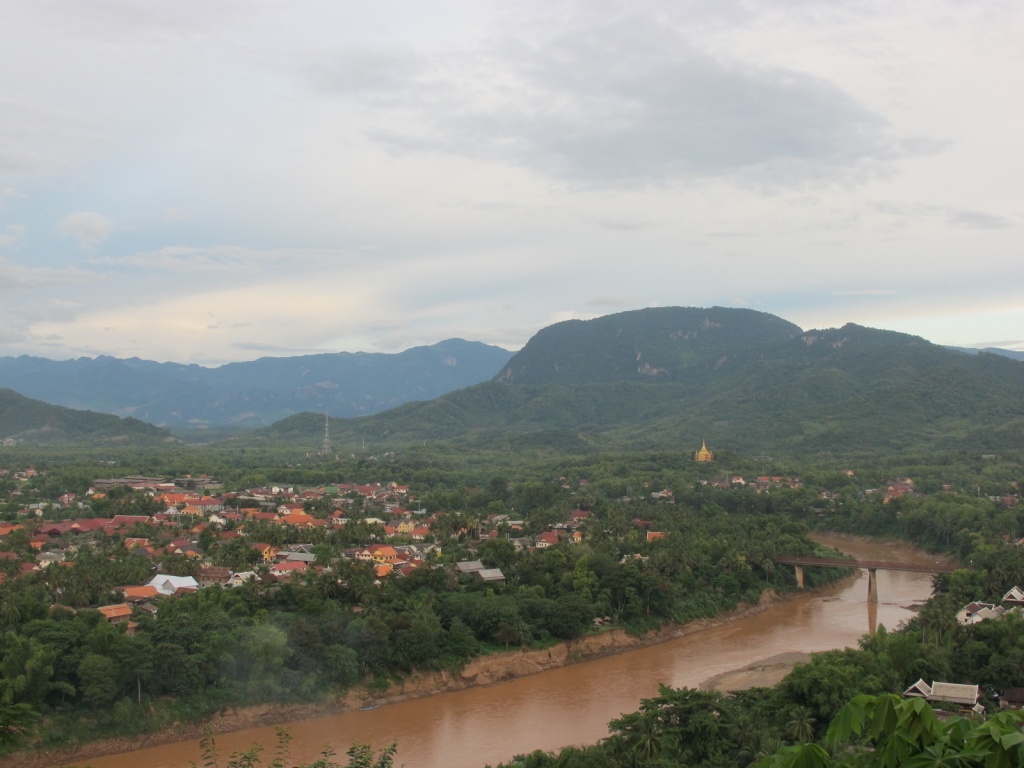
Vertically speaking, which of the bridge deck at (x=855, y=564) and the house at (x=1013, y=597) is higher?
the house at (x=1013, y=597)

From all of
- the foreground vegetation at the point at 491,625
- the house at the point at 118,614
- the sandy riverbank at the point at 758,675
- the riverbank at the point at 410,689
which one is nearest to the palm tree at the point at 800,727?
the foreground vegetation at the point at 491,625

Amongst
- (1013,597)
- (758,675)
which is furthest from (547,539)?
(1013,597)

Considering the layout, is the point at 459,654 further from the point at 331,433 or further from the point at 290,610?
the point at 331,433

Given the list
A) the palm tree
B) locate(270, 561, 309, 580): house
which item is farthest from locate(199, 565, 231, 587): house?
the palm tree

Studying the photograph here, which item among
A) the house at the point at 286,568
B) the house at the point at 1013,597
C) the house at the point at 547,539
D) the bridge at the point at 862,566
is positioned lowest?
the bridge at the point at 862,566

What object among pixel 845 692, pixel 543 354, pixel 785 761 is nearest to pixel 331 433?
pixel 543 354

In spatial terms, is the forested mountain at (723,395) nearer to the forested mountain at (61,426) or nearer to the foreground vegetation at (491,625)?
the forested mountain at (61,426)
